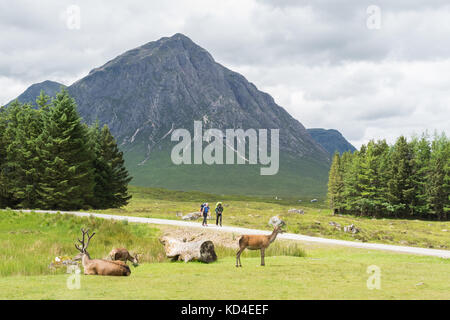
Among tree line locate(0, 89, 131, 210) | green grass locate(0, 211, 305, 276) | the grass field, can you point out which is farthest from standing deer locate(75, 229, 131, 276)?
tree line locate(0, 89, 131, 210)

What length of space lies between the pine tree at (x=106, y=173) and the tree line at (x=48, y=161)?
248 centimetres

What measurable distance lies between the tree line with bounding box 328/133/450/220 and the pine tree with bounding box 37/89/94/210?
60.0 meters

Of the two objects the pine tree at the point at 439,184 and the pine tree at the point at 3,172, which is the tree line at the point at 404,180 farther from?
the pine tree at the point at 3,172

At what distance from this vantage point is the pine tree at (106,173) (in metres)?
66.2

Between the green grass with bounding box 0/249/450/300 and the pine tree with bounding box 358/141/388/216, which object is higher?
the pine tree with bounding box 358/141/388/216

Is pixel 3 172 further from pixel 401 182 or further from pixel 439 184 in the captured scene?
pixel 439 184

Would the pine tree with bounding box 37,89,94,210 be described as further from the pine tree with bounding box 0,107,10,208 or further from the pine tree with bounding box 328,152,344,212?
the pine tree with bounding box 328,152,344,212

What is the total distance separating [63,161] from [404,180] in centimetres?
6842

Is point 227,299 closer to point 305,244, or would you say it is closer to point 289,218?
point 305,244

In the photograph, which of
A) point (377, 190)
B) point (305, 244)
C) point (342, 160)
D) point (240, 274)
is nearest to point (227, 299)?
point (240, 274)

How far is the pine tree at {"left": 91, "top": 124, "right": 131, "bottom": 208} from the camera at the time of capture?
217 ft

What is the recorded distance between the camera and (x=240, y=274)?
47.7ft

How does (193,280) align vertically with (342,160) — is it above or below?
below
